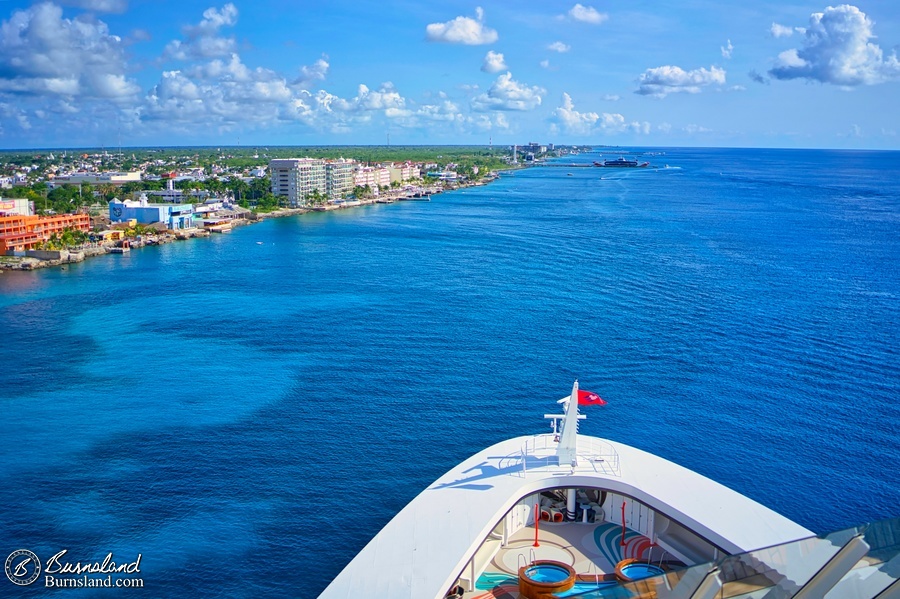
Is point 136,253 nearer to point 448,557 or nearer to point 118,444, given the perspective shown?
point 118,444

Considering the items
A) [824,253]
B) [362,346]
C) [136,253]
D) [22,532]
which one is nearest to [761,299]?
[824,253]

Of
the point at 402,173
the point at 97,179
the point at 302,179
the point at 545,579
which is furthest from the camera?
the point at 402,173

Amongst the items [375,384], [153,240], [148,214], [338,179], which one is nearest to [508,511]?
[375,384]

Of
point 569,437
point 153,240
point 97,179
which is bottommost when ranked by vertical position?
point 153,240

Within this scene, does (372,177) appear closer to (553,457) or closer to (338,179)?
(338,179)

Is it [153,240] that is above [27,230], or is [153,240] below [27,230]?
below

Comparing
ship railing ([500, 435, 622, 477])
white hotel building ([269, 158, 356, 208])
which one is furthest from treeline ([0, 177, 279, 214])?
ship railing ([500, 435, 622, 477])

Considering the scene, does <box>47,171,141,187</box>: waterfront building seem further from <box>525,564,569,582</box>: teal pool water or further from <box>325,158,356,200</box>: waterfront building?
<box>525,564,569,582</box>: teal pool water

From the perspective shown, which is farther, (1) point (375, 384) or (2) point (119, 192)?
(2) point (119, 192)
